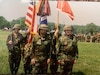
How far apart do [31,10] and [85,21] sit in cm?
84

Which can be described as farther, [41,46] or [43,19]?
[41,46]

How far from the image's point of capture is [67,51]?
54.2 ft

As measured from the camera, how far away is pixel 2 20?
16.4m

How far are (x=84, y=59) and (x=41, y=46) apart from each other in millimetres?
691

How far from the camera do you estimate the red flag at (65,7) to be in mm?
16375

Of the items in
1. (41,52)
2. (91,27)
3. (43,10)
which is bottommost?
(41,52)

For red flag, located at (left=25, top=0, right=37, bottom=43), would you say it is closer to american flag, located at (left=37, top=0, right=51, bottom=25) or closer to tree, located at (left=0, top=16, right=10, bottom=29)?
american flag, located at (left=37, top=0, right=51, bottom=25)

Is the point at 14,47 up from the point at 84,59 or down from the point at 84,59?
up

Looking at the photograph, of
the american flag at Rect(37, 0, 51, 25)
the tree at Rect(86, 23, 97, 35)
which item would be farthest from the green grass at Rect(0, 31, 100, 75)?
the american flag at Rect(37, 0, 51, 25)

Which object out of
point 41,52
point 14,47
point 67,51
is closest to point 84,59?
point 67,51

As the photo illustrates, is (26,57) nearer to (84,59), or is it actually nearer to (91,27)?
(84,59)

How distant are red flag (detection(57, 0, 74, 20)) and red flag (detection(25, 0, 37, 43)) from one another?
1.25ft

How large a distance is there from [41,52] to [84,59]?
2.19 ft

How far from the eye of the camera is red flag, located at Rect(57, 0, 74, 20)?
16.4m
